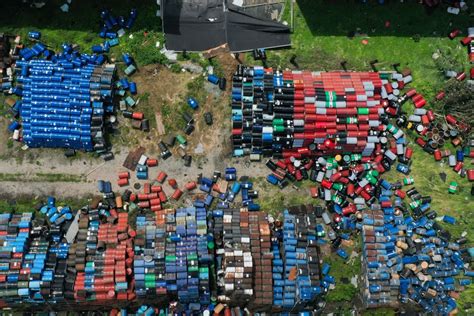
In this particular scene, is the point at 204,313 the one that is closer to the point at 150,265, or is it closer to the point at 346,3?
the point at 150,265

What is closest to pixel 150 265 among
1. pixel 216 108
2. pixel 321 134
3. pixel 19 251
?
pixel 19 251

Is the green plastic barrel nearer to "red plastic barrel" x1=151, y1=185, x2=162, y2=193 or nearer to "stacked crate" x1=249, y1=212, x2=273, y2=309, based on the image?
"red plastic barrel" x1=151, y1=185, x2=162, y2=193

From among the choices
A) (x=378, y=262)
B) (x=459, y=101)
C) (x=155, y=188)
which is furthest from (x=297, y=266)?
(x=459, y=101)

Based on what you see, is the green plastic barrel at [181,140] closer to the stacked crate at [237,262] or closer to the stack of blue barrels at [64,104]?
the stack of blue barrels at [64,104]

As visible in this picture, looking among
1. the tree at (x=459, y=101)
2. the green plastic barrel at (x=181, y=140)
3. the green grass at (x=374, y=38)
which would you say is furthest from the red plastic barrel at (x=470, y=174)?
the green plastic barrel at (x=181, y=140)

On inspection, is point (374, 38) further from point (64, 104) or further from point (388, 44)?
point (64, 104)

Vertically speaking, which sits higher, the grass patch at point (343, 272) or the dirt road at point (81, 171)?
the dirt road at point (81, 171)

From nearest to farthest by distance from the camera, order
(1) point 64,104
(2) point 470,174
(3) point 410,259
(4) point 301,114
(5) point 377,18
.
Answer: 1. (1) point 64,104
2. (3) point 410,259
3. (4) point 301,114
4. (2) point 470,174
5. (5) point 377,18

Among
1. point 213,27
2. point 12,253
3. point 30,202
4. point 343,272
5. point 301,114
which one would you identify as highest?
point 213,27
